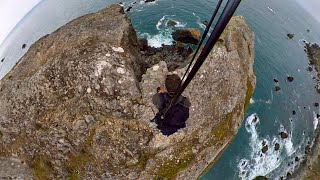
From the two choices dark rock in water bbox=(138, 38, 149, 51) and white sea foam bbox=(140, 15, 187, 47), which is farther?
white sea foam bbox=(140, 15, 187, 47)

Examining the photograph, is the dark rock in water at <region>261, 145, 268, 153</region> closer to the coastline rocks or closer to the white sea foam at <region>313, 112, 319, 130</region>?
the white sea foam at <region>313, 112, 319, 130</region>

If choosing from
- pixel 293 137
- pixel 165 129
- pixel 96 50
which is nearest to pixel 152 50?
pixel 96 50

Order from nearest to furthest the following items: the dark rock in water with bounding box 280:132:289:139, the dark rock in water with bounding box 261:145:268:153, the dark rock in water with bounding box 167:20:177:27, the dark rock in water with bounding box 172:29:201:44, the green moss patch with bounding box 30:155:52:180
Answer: the green moss patch with bounding box 30:155:52:180, the dark rock in water with bounding box 261:145:268:153, the dark rock in water with bounding box 280:132:289:139, the dark rock in water with bounding box 172:29:201:44, the dark rock in water with bounding box 167:20:177:27

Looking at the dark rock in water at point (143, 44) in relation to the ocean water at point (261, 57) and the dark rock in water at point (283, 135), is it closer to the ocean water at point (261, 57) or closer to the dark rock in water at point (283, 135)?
the ocean water at point (261, 57)

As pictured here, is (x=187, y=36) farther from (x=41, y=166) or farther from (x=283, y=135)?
(x=41, y=166)

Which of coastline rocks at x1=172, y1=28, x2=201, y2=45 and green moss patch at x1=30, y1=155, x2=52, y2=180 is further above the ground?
green moss patch at x1=30, y1=155, x2=52, y2=180

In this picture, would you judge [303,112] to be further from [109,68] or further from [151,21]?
→ [109,68]

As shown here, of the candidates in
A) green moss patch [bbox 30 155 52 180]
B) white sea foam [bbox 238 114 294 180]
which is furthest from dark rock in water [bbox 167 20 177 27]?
green moss patch [bbox 30 155 52 180]

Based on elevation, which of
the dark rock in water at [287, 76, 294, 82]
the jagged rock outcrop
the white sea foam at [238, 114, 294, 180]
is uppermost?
the jagged rock outcrop


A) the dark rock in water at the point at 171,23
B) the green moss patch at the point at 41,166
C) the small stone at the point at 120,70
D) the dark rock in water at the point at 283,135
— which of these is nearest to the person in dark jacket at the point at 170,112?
the small stone at the point at 120,70
